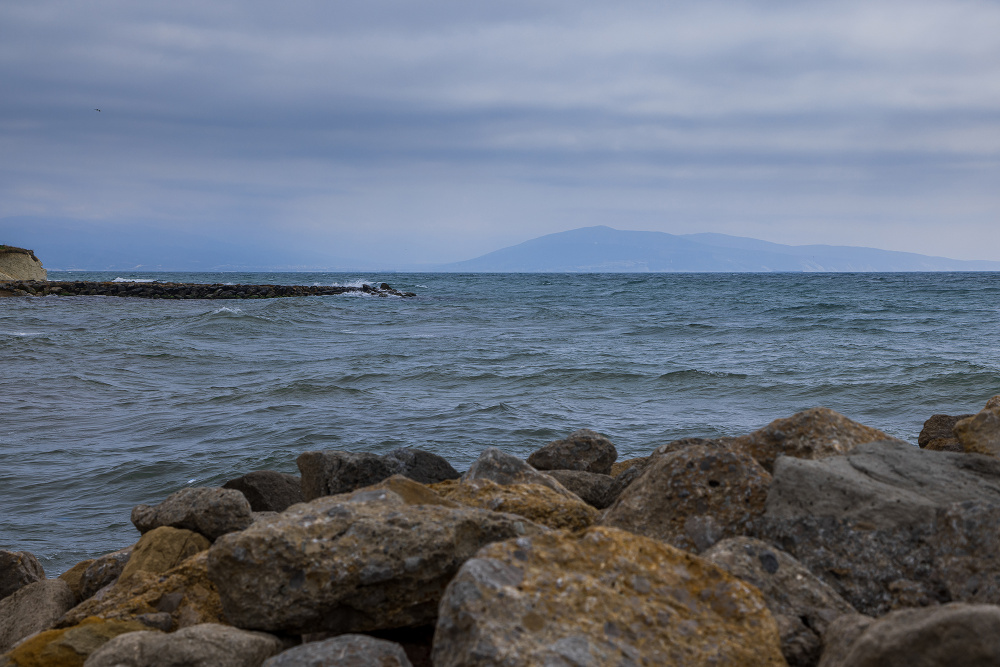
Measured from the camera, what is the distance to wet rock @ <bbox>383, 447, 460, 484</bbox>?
17.1 ft

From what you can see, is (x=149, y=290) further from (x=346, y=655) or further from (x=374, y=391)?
(x=346, y=655)

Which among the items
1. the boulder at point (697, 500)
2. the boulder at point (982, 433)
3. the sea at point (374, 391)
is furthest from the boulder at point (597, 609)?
the sea at point (374, 391)

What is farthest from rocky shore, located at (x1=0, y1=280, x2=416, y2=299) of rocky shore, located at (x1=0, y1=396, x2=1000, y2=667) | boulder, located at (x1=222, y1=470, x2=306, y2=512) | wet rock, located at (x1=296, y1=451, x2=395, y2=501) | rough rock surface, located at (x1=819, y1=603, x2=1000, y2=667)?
rough rock surface, located at (x1=819, y1=603, x2=1000, y2=667)

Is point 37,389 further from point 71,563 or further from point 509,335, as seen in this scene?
point 509,335

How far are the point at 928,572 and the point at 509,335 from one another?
18582mm

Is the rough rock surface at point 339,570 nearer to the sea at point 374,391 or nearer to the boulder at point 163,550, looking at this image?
the boulder at point 163,550

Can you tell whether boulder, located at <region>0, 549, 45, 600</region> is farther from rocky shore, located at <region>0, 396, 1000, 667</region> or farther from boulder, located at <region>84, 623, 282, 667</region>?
boulder, located at <region>84, 623, 282, 667</region>

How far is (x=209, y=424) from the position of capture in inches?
375

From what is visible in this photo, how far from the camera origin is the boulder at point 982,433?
462 centimetres

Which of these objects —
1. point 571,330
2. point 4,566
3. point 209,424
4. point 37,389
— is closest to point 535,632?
point 4,566

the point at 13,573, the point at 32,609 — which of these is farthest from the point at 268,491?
the point at 32,609

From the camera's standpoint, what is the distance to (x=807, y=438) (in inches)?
158

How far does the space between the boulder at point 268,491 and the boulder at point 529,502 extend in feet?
6.32

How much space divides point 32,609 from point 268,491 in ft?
5.79
